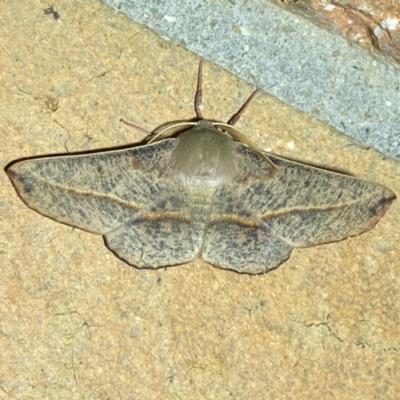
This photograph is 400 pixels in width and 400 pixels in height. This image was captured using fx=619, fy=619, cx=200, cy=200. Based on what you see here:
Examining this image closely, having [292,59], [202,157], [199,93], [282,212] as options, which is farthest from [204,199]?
[292,59]

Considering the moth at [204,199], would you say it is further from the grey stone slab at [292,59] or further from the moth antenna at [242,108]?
the grey stone slab at [292,59]

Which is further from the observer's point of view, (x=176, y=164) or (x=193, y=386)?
(x=176, y=164)

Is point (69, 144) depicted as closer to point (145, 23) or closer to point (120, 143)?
point (120, 143)

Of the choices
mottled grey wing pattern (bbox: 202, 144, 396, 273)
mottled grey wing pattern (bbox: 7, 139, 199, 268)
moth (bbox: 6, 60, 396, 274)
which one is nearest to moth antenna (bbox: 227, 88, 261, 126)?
moth (bbox: 6, 60, 396, 274)

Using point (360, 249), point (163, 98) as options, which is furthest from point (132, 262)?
point (360, 249)

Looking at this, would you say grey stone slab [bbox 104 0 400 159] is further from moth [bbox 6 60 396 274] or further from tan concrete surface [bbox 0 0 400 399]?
moth [bbox 6 60 396 274]

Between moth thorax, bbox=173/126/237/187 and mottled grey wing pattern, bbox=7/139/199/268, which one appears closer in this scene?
mottled grey wing pattern, bbox=7/139/199/268
